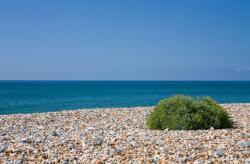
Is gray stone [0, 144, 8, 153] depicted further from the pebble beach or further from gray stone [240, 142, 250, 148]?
gray stone [240, 142, 250, 148]

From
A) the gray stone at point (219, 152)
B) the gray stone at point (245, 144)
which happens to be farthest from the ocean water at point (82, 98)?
the gray stone at point (219, 152)

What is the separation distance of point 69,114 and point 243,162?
11.5 m

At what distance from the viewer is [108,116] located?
17.6 meters

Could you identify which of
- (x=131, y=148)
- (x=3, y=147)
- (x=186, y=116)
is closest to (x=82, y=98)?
(x=186, y=116)

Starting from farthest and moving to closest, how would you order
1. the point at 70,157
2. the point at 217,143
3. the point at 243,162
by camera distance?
the point at 217,143
the point at 70,157
the point at 243,162

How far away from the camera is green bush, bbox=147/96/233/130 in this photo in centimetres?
1303

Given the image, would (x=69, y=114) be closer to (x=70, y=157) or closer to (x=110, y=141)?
(x=110, y=141)

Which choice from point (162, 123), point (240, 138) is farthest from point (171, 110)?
point (240, 138)

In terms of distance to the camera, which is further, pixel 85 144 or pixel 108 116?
pixel 108 116

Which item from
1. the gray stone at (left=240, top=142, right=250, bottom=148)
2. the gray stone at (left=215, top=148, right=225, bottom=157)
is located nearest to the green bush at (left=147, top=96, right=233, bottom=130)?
the gray stone at (left=240, top=142, right=250, bottom=148)

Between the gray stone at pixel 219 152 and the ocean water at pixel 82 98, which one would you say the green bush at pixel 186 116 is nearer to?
the gray stone at pixel 219 152

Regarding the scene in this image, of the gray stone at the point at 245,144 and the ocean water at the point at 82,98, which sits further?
the ocean water at the point at 82,98

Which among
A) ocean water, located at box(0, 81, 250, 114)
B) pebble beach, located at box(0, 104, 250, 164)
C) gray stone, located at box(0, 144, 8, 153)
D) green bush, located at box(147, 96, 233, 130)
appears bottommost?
ocean water, located at box(0, 81, 250, 114)

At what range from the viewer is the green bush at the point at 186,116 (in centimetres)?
1303
